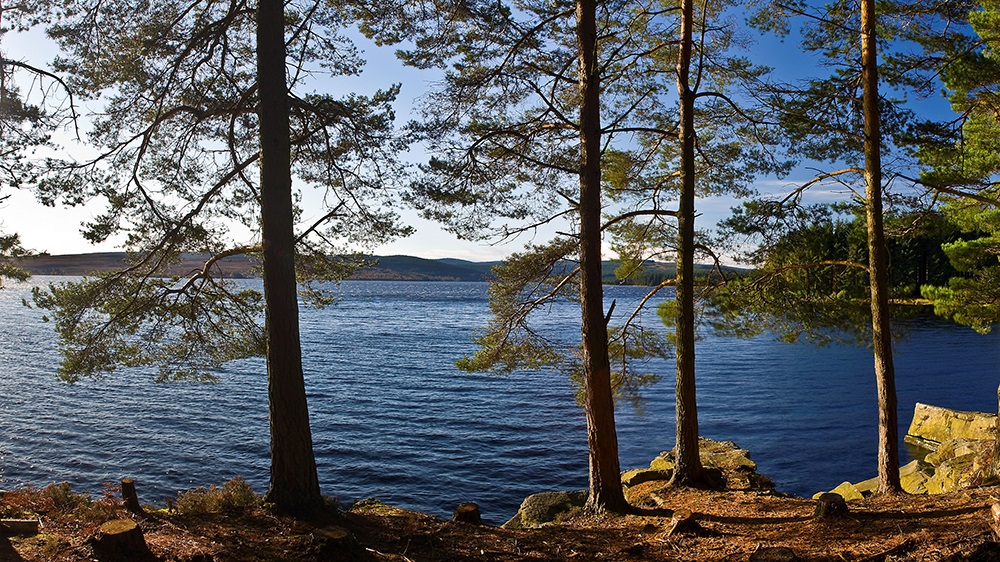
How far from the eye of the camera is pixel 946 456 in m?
15.5

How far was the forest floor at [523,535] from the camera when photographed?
5.66 meters

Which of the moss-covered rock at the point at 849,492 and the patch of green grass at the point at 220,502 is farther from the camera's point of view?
the moss-covered rock at the point at 849,492

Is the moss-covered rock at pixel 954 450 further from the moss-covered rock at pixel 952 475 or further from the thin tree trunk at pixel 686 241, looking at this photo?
the thin tree trunk at pixel 686 241

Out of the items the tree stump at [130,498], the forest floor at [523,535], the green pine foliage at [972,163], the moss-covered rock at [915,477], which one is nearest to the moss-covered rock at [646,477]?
the forest floor at [523,535]

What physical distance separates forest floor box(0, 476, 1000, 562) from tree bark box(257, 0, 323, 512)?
470 millimetres

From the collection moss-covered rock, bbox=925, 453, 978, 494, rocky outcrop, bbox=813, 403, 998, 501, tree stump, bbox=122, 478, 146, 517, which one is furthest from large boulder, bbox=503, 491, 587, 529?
tree stump, bbox=122, 478, 146, 517

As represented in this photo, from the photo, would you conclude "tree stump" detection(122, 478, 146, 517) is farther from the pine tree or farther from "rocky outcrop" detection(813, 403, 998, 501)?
"rocky outcrop" detection(813, 403, 998, 501)

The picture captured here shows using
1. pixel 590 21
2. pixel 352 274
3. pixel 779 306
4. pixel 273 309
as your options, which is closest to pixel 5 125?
pixel 273 309

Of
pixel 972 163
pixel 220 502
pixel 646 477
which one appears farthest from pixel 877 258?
pixel 220 502

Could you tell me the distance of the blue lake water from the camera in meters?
16.5

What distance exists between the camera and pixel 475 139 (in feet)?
30.6

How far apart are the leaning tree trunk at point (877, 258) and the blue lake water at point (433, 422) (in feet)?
16.8

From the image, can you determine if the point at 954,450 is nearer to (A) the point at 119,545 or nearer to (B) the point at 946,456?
(B) the point at 946,456

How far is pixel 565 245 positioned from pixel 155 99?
236 inches
